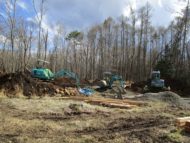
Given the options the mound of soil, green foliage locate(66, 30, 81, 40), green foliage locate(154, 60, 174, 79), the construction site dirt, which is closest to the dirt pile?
the construction site dirt

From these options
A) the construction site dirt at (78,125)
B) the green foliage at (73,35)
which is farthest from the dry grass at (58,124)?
the green foliage at (73,35)

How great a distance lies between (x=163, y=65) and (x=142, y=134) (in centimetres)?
3106

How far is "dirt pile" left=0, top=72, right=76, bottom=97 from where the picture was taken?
64.9ft

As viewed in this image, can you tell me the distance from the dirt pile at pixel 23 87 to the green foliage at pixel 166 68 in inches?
761

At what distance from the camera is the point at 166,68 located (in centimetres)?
3903

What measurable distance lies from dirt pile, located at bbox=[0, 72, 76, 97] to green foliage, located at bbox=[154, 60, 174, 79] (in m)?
19.3

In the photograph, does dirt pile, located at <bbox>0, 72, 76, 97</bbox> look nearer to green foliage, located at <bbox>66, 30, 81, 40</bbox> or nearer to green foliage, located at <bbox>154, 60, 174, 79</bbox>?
green foliage, located at <bbox>154, 60, 174, 79</bbox>

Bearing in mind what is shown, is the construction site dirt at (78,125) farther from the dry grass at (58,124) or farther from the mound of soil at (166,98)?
the mound of soil at (166,98)

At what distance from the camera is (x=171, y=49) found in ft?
145

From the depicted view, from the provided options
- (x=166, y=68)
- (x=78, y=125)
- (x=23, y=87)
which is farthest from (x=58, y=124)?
(x=166, y=68)

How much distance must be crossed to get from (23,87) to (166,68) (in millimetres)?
22973

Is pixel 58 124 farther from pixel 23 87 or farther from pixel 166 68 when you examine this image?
pixel 166 68

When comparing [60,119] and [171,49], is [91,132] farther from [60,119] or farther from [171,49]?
[171,49]

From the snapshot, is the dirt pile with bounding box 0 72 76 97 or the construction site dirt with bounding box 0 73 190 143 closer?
the construction site dirt with bounding box 0 73 190 143
